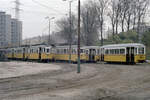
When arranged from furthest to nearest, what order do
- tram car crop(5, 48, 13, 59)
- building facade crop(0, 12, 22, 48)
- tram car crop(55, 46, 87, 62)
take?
building facade crop(0, 12, 22, 48) < tram car crop(5, 48, 13, 59) < tram car crop(55, 46, 87, 62)

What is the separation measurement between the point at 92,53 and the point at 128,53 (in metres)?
8.67

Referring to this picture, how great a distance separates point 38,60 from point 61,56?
15.5 feet

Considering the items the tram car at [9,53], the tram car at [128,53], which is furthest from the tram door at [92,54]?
the tram car at [9,53]

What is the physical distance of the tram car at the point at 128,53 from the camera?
29481 mm

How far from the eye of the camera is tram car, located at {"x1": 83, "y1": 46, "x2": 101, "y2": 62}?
122 feet

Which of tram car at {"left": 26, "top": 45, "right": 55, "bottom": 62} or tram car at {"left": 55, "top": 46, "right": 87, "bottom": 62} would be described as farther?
tram car at {"left": 26, "top": 45, "right": 55, "bottom": 62}

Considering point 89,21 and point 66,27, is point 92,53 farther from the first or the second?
point 66,27

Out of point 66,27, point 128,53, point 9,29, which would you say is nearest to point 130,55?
point 128,53

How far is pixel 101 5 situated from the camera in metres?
55.5

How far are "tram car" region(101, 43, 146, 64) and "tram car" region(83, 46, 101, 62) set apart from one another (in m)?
3.85

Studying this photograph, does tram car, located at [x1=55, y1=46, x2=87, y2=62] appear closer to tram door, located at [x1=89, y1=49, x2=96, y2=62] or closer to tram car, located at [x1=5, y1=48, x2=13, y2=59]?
tram door, located at [x1=89, y1=49, x2=96, y2=62]

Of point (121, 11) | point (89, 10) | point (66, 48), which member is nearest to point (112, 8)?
point (121, 11)

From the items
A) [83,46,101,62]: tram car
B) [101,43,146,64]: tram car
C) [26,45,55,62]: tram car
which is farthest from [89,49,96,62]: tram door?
[26,45,55,62]: tram car

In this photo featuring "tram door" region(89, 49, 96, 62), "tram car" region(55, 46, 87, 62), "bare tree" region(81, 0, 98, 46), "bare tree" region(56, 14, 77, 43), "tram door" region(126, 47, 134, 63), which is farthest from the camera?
"bare tree" region(56, 14, 77, 43)
